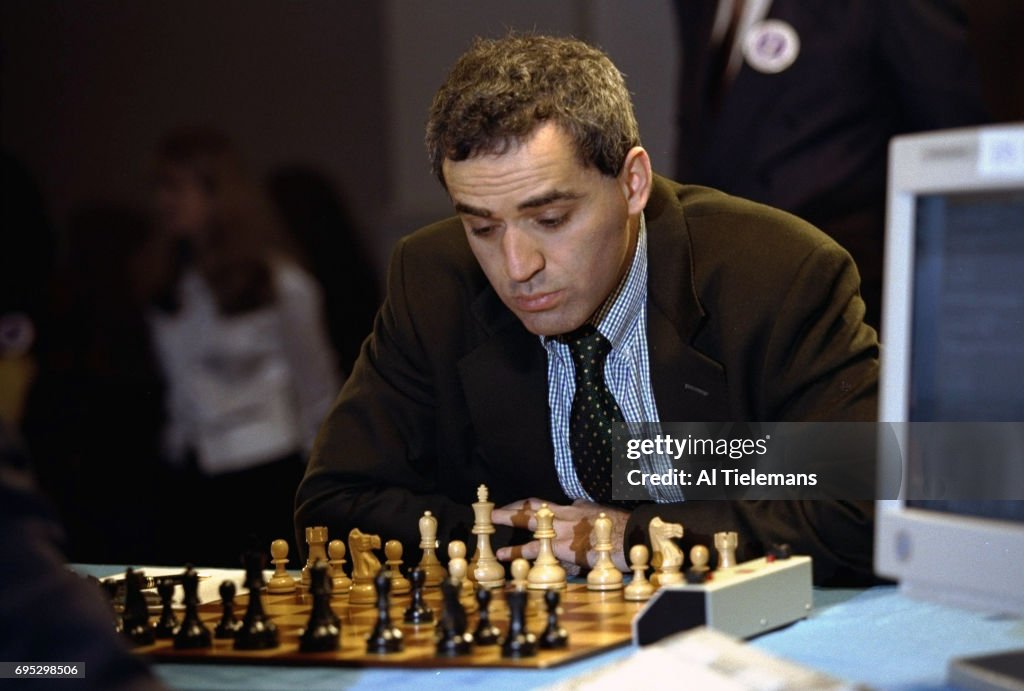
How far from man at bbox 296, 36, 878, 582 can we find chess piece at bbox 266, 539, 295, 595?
358 mm

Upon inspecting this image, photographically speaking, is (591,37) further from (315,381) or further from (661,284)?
(661,284)

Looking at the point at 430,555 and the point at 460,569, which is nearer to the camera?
the point at 460,569

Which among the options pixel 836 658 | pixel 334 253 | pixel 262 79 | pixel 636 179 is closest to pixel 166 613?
pixel 836 658

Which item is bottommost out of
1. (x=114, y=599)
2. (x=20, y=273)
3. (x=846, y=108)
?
(x=114, y=599)

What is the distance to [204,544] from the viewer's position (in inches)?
197

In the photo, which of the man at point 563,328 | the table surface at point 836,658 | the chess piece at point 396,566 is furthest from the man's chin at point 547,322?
the table surface at point 836,658

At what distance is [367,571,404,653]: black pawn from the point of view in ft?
5.68

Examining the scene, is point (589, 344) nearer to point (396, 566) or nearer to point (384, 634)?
point (396, 566)

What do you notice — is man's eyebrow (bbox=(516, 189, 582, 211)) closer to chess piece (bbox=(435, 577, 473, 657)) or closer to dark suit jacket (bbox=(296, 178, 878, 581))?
dark suit jacket (bbox=(296, 178, 878, 581))

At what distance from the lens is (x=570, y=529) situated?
241 cm

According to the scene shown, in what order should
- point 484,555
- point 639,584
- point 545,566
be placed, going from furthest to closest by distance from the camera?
point 484,555 → point 545,566 → point 639,584

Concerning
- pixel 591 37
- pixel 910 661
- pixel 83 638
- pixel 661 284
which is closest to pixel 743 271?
pixel 661 284

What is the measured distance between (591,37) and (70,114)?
211cm

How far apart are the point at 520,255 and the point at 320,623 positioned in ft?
2.86
